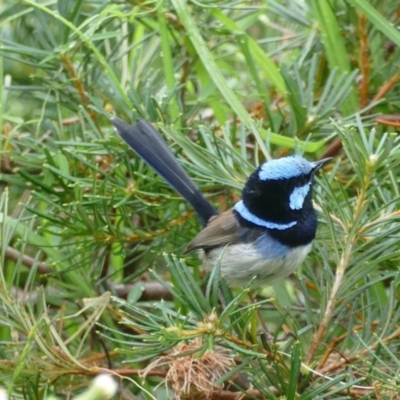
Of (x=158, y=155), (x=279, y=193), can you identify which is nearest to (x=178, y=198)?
(x=158, y=155)

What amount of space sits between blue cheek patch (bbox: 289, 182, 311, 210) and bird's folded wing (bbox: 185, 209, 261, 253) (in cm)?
12

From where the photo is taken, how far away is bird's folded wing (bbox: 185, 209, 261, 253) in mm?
1798

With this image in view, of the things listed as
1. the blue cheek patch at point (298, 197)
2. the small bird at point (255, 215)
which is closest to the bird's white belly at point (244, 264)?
the small bird at point (255, 215)

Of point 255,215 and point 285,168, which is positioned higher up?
point 285,168

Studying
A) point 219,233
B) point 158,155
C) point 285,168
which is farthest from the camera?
point 219,233

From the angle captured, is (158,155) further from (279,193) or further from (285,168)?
(279,193)

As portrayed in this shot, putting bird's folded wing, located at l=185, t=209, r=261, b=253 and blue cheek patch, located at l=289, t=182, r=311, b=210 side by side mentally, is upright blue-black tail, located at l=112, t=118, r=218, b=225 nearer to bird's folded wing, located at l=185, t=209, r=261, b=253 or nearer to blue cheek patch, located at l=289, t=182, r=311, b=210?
bird's folded wing, located at l=185, t=209, r=261, b=253

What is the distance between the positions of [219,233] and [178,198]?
0.94ft

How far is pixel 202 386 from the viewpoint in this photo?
1.32 m

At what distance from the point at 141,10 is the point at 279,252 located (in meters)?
0.63

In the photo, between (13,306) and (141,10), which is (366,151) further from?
(141,10)

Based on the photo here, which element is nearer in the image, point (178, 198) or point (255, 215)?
point (178, 198)

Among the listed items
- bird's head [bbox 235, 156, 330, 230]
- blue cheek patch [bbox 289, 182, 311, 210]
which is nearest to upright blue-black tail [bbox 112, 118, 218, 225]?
bird's head [bbox 235, 156, 330, 230]

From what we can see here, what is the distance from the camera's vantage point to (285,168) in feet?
5.94
